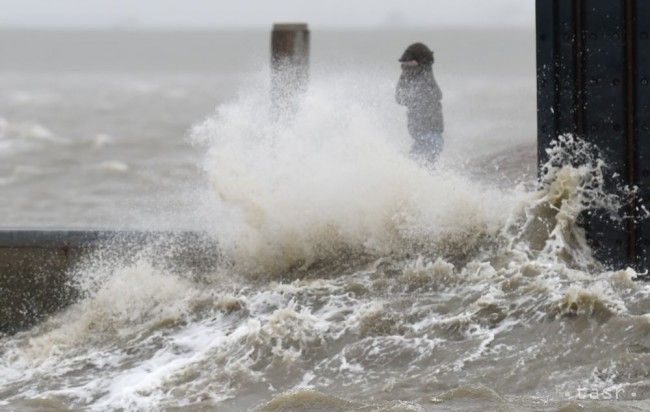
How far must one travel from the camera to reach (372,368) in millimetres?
7301

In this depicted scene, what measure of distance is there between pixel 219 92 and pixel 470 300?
189ft

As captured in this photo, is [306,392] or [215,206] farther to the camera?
[215,206]

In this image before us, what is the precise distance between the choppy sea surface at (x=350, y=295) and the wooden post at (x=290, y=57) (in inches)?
21.5

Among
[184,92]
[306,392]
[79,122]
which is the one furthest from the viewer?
[184,92]

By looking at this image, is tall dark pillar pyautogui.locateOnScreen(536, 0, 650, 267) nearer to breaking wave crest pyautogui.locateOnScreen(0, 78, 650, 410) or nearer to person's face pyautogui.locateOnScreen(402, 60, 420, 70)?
breaking wave crest pyautogui.locateOnScreen(0, 78, 650, 410)

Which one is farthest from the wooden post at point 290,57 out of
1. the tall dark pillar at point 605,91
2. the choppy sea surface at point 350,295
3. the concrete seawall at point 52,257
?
the tall dark pillar at point 605,91

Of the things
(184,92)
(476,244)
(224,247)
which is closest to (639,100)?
(476,244)

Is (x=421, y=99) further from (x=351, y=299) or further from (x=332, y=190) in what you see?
(x=351, y=299)

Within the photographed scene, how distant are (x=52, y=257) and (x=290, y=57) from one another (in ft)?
13.2

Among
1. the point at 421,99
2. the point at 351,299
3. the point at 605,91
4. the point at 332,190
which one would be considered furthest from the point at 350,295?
the point at 421,99

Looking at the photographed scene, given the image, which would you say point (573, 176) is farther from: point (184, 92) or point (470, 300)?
point (184, 92)

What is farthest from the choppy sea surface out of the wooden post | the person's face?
the wooden post

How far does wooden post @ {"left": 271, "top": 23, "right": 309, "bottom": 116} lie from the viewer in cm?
1277

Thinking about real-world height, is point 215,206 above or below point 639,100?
below
